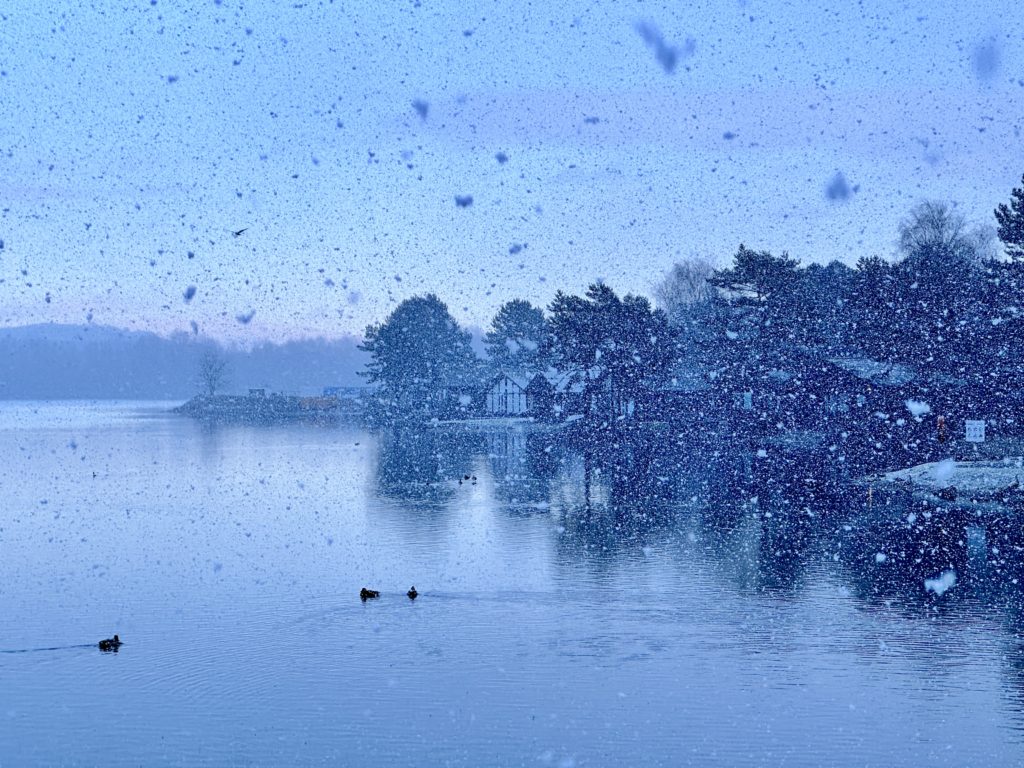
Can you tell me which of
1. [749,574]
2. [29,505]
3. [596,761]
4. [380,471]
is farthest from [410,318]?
[596,761]

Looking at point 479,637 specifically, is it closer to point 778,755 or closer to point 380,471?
point 778,755

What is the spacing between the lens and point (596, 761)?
964 centimetres

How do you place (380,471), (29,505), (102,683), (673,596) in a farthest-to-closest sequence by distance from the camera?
(380,471) < (29,505) < (673,596) < (102,683)

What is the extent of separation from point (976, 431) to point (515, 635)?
28.0 m

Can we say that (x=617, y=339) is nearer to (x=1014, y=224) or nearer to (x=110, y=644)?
(x=1014, y=224)

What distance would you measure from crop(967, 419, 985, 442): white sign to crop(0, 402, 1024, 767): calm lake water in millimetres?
10491

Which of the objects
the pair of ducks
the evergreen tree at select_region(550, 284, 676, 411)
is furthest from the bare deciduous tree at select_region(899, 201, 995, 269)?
the pair of ducks

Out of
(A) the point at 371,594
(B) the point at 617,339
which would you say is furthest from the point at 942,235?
(A) the point at 371,594

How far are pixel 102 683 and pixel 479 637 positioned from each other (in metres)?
4.86

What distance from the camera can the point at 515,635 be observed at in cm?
1415

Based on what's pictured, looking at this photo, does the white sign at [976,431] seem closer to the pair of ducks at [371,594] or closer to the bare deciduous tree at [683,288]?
the pair of ducks at [371,594]

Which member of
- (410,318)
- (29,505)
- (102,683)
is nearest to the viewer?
(102,683)

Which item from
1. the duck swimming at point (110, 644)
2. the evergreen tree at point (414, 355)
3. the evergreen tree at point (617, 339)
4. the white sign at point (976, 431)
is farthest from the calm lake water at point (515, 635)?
the evergreen tree at point (414, 355)

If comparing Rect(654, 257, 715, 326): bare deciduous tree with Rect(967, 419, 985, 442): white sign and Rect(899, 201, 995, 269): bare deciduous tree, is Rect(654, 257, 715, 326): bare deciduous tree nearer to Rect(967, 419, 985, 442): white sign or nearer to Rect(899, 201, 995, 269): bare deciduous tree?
Rect(899, 201, 995, 269): bare deciduous tree
